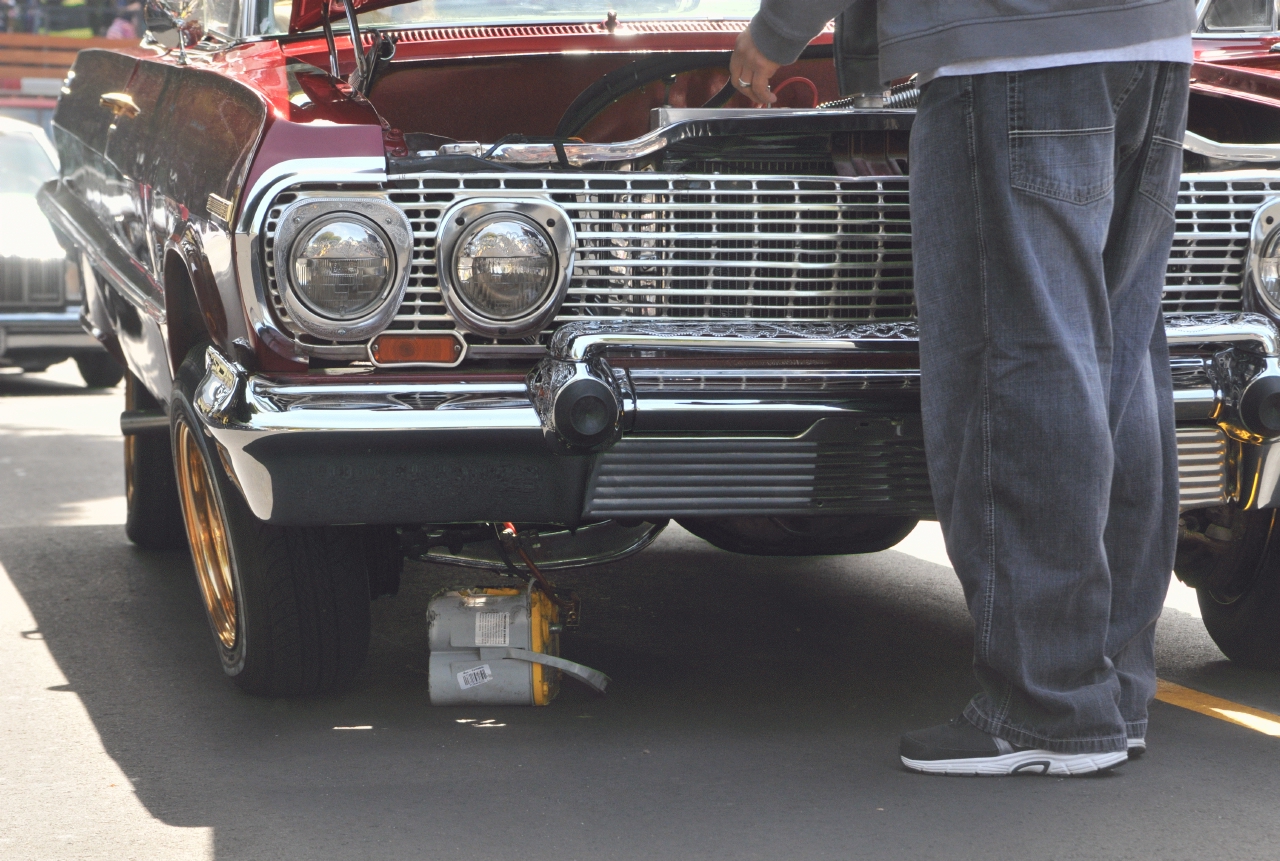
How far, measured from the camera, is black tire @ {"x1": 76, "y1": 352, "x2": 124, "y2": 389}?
10570 mm

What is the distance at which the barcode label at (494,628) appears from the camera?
11.2 feet

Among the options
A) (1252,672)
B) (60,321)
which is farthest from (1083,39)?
(60,321)

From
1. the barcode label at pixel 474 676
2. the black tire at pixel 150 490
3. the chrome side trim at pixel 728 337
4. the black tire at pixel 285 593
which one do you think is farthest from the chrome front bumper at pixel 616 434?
the black tire at pixel 150 490

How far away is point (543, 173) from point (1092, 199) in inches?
39.1

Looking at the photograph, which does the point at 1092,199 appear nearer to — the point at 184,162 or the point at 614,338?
the point at 614,338

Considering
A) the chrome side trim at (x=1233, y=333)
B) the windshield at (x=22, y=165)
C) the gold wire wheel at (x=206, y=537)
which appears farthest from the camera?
the windshield at (x=22, y=165)

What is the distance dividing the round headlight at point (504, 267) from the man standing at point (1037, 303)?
55 cm

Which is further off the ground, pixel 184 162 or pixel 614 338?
pixel 184 162

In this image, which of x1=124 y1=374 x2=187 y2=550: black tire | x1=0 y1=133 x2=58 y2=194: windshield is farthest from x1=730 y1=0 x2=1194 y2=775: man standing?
x1=0 y1=133 x2=58 y2=194: windshield

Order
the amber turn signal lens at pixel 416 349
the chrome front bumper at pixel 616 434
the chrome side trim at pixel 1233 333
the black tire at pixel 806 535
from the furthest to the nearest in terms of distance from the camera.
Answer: the black tire at pixel 806 535
the chrome side trim at pixel 1233 333
the amber turn signal lens at pixel 416 349
the chrome front bumper at pixel 616 434

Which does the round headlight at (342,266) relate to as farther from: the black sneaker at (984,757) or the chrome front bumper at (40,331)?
the chrome front bumper at (40,331)

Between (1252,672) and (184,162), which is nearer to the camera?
(184,162)

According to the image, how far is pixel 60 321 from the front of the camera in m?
10.1

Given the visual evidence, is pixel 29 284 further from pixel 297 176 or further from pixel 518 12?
pixel 297 176
